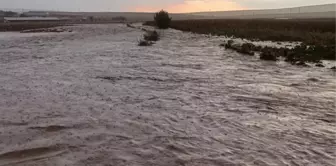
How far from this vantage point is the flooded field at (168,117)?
9.05 m

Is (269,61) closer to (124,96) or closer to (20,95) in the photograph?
(124,96)

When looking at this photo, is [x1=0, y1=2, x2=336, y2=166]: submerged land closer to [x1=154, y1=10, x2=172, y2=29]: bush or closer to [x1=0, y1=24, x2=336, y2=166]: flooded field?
[x1=0, y1=24, x2=336, y2=166]: flooded field

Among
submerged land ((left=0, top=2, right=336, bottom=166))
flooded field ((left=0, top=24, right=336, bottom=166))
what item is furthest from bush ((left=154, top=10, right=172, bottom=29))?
flooded field ((left=0, top=24, right=336, bottom=166))

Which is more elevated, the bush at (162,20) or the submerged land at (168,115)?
the bush at (162,20)

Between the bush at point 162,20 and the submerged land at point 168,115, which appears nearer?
the submerged land at point 168,115

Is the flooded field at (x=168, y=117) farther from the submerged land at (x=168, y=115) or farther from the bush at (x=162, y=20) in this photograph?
the bush at (x=162, y=20)

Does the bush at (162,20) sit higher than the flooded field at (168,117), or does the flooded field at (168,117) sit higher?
the bush at (162,20)

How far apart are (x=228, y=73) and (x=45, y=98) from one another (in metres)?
12.4

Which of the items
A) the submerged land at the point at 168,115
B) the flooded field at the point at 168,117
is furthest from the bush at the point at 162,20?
the flooded field at the point at 168,117

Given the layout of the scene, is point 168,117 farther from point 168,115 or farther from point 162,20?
point 162,20

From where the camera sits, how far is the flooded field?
905 centimetres

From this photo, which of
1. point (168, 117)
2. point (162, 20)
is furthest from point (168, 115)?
point (162, 20)

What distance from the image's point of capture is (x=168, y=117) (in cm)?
1281

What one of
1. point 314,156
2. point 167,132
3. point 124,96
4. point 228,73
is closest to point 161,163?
point 167,132
